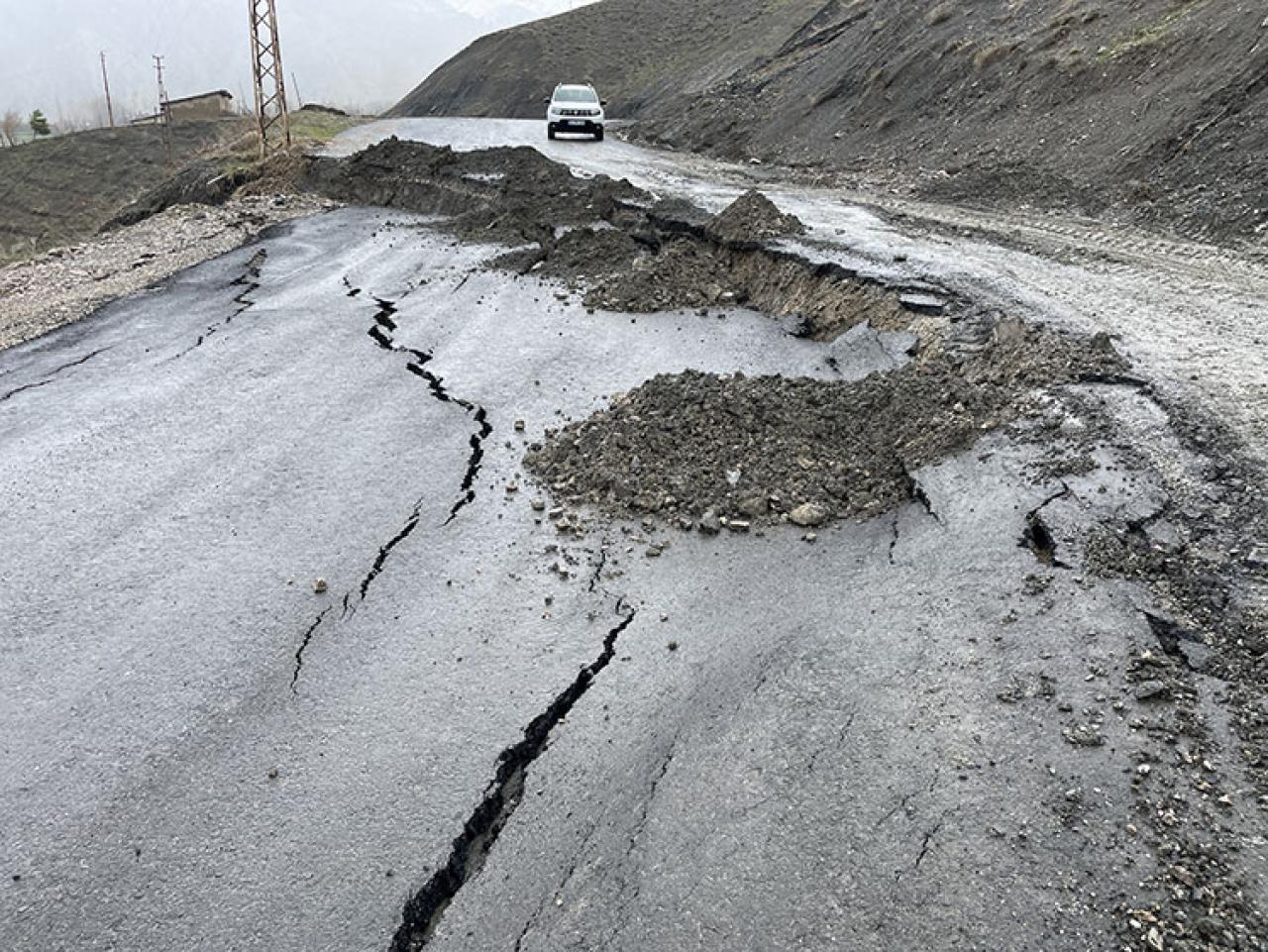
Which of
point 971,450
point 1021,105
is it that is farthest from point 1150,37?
point 971,450

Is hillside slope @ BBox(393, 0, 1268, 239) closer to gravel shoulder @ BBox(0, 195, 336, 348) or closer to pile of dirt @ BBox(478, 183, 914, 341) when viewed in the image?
pile of dirt @ BBox(478, 183, 914, 341)

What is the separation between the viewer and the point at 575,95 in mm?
23625

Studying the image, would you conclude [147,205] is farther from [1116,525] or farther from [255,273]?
[1116,525]

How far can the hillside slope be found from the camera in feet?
35.2

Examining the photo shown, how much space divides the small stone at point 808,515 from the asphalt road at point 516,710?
14cm

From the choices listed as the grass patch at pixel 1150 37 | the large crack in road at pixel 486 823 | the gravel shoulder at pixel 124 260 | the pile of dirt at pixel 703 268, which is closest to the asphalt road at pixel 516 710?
the large crack in road at pixel 486 823

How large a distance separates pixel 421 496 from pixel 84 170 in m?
44.9

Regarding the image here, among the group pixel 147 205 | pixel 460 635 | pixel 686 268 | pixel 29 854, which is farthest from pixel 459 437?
pixel 147 205

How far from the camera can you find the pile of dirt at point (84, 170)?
1476 inches

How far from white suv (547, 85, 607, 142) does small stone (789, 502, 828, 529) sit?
20.0 metres

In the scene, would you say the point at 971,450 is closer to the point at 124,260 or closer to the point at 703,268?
the point at 703,268

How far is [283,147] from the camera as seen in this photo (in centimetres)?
1898

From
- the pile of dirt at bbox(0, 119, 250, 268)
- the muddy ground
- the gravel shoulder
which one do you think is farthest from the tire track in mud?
the pile of dirt at bbox(0, 119, 250, 268)

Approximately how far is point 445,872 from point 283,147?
62.8 feet
